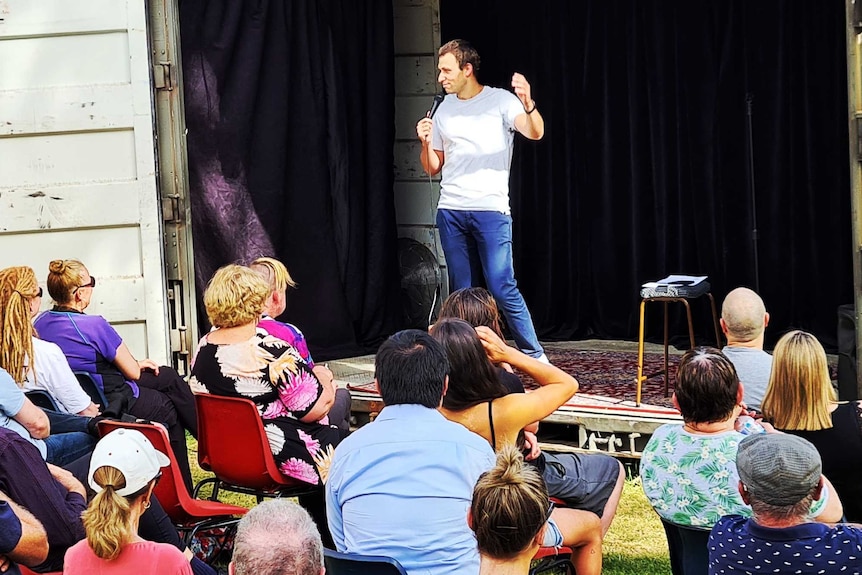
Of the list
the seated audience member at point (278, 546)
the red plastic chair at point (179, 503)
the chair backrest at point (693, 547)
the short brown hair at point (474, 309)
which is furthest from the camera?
the short brown hair at point (474, 309)

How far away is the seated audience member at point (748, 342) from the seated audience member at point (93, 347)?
6.69 feet

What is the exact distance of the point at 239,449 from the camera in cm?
407

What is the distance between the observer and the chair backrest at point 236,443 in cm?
399

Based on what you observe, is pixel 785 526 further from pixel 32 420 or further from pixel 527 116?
pixel 527 116

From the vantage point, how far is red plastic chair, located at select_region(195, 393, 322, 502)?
3992 millimetres

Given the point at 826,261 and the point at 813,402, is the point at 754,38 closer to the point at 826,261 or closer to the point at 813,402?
the point at 826,261

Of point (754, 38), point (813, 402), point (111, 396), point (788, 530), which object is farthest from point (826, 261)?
point (788, 530)

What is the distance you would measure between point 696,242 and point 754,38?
1314 millimetres

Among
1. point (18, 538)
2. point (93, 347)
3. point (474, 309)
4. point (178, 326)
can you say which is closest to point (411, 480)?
point (18, 538)

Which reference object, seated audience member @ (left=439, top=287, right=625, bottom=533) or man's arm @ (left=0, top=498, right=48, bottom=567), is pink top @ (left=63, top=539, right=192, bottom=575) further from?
seated audience member @ (left=439, top=287, right=625, bottom=533)

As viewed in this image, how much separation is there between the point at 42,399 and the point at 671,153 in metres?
4.63

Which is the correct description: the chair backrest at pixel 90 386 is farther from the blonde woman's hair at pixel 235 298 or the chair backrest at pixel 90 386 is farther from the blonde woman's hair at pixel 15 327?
the blonde woman's hair at pixel 235 298

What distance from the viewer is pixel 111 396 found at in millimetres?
4695

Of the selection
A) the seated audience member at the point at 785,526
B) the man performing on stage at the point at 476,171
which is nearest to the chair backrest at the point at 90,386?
the man performing on stage at the point at 476,171
